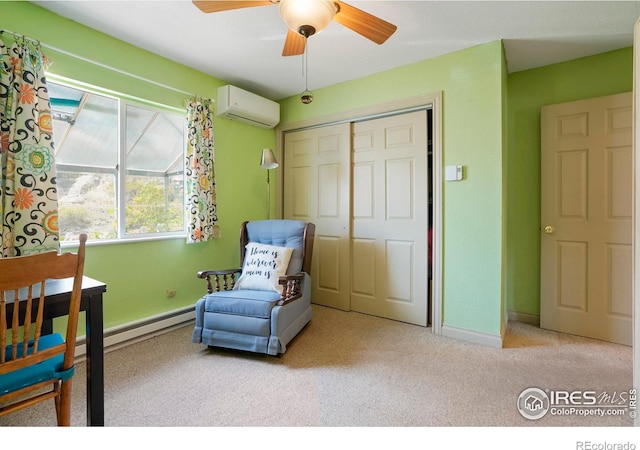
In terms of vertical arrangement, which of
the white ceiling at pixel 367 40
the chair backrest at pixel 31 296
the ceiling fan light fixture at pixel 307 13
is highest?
the white ceiling at pixel 367 40

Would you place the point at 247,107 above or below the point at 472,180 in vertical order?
above

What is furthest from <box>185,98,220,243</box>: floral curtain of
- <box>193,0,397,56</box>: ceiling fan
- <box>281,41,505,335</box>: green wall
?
<box>281,41,505,335</box>: green wall

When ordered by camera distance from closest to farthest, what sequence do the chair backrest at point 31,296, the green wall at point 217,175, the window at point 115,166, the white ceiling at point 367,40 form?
the chair backrest at point 31,296 → the white ceiling at point 367,40 → the green wall at point 217,175 → the window at point 115,166

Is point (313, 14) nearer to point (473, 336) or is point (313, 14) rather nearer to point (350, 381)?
point (350, 381)

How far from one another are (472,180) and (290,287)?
5.73 feet

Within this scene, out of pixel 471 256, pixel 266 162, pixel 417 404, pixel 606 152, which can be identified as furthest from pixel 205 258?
pixel 606 152

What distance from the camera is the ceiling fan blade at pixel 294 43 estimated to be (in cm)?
168

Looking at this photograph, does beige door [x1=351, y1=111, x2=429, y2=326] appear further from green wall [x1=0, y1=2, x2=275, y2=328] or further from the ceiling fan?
the ceiling fan

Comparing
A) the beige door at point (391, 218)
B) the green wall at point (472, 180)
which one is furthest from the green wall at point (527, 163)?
the beige door at point (391, 218)

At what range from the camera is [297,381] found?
1.89 meters

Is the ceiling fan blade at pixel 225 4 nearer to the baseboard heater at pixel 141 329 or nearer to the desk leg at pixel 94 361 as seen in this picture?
the desk leg at pixel 94 361

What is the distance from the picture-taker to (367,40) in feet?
7.72

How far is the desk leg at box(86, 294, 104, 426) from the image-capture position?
1.34 meters

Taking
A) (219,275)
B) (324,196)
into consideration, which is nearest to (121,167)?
(219,275)
